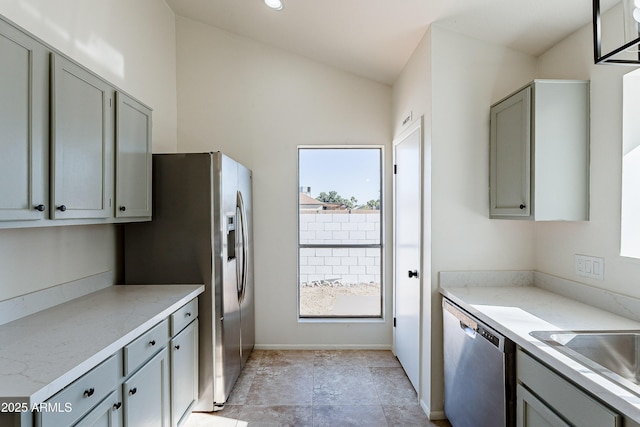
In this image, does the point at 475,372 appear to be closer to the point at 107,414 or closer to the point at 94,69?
the point at 107,414

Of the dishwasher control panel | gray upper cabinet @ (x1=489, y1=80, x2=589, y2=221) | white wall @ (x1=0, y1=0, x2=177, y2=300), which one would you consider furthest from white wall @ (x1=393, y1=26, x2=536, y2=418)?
white wall @ (x1=0, y1=0, x2=177, y2=300)

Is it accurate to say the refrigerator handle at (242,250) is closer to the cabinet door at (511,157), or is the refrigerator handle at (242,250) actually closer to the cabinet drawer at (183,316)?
the cabinet drawer at (183,316)

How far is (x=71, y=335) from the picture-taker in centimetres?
151

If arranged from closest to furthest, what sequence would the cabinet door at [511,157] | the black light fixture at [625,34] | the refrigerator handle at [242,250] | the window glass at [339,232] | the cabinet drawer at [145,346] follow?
the black light fixture at [625,34] < the cabinet drawer at [145,346] < the cabinet door at [511,157] < the refrigerator handle at [242,250] < the window glass at [339,232]

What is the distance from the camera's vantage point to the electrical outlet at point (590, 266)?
189 cm

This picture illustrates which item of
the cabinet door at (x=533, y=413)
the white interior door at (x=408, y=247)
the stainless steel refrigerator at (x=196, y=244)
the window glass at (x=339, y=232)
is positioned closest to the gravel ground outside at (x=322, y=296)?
the window glass at (x=339, y=232)

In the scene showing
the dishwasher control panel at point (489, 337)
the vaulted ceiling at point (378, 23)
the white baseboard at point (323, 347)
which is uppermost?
the vaulted ceiling at point (378, 23)

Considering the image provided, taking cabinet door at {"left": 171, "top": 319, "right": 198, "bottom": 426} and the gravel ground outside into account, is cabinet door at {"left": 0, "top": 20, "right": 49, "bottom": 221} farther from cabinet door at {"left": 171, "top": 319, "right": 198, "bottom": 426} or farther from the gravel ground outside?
the gravel ground outside

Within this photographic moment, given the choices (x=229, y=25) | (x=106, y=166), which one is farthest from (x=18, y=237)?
(x=229, y=25)

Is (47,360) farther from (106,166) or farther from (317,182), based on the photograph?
(317,182)

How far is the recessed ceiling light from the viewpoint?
2.64 meters

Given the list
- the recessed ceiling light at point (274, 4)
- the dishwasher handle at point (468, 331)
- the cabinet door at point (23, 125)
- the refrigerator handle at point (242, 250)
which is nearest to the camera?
the cabinet door at point (23, 125)

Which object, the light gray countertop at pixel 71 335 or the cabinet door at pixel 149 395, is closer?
the light gray countertop at pixel 71 335

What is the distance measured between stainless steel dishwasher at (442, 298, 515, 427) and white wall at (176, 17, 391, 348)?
1.40 m
